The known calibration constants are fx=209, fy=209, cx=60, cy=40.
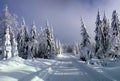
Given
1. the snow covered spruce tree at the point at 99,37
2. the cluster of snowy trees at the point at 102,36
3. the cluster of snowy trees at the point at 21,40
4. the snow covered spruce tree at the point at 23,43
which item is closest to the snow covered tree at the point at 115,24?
the cluster of snowy trees at the point at 102,36

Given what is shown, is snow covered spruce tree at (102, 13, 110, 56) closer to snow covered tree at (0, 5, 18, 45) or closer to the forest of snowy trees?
the forest of snowy trees

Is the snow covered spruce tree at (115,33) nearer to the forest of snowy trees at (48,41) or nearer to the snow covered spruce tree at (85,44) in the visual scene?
the forest of snowy trees at (48,41)

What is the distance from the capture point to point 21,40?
248ft

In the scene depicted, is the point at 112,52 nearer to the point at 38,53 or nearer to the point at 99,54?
the point at 99,54

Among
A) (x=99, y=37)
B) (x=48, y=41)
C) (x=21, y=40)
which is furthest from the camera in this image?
(x=48, y=41)

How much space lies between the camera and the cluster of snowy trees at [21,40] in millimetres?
45531

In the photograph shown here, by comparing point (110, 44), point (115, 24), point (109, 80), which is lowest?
point (109, 80)

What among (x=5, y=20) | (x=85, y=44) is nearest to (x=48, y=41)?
(x=85, y=44)

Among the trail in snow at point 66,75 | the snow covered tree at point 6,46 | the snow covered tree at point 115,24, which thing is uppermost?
the snow covered tree at point 115,24

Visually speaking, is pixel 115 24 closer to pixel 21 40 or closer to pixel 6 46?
pixel 6 46

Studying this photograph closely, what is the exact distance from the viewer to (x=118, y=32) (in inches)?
2148

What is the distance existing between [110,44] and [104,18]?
13176 millimetres

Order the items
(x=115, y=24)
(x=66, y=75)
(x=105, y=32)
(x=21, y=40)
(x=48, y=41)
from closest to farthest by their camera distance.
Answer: (x=66, y=75) → (x=115, y=24) → (x=105, y=32) → (x=21, y=40) → (x=48, y=41)

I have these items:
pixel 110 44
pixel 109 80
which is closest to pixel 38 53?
pixel 110 44
